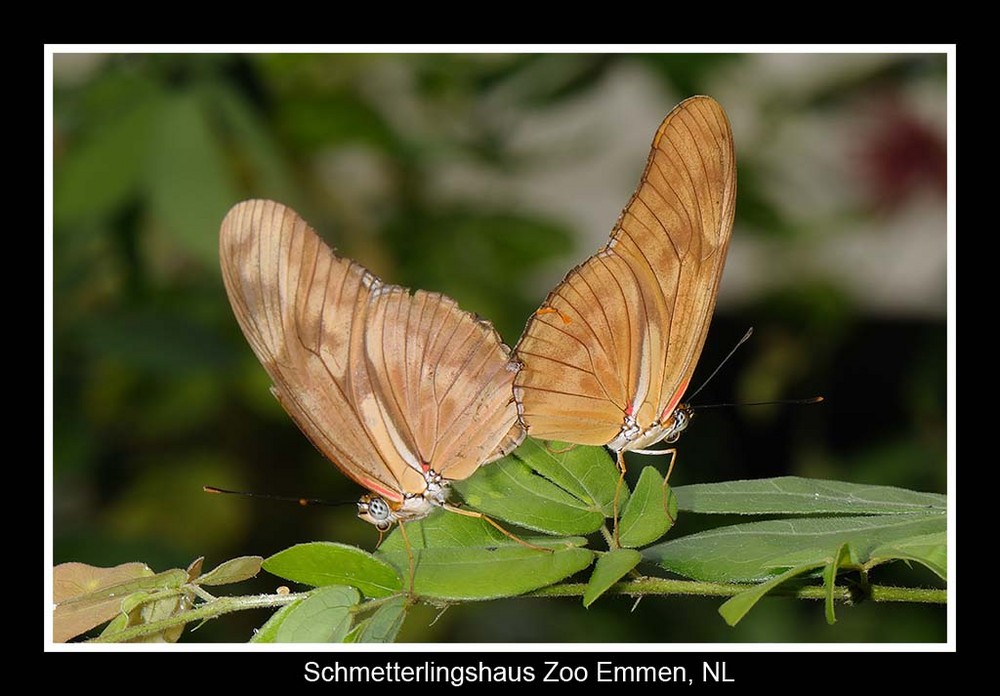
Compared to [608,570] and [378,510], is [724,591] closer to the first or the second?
[608,570]

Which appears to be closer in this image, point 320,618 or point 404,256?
point 320,618

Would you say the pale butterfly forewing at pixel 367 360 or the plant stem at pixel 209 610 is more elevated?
the pale butterfly forewing at pixel 367 360

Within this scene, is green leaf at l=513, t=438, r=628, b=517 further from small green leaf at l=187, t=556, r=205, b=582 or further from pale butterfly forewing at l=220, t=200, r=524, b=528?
small green leaf at l=187, t=556, r=205, b=582

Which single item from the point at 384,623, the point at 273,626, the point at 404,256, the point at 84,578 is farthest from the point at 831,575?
the point at 404,256

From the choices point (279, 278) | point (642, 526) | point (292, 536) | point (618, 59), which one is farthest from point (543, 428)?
point (292, 536)

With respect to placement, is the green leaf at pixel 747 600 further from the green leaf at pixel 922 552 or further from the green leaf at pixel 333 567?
the green leaf at pixel 333 567

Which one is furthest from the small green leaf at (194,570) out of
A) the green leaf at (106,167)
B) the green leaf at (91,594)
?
the green leaf at (106,167)
